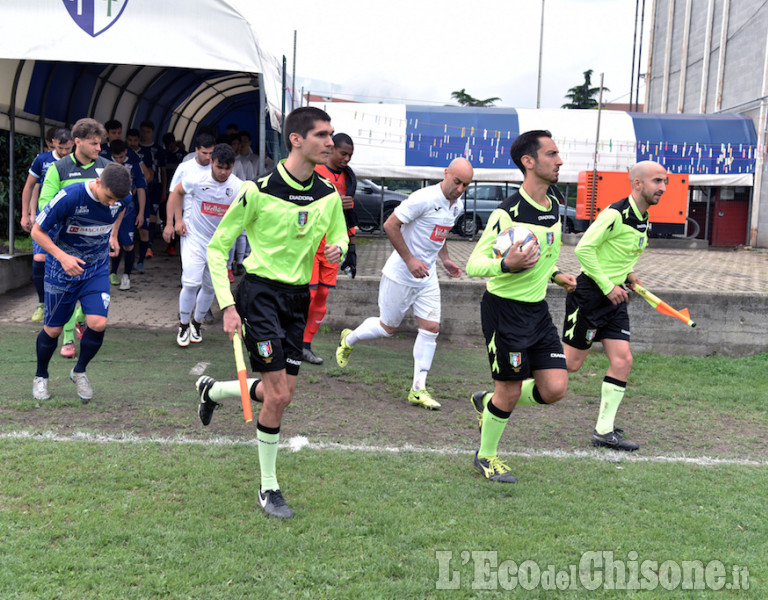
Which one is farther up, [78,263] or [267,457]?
[78,263]

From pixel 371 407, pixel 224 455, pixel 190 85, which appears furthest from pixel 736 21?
pixel 224 455

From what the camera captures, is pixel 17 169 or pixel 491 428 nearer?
pixel 491 428

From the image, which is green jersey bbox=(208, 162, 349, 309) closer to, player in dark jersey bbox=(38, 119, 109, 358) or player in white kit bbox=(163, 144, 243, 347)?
player in dark jersey bbox=(38, 119, 109, 358)

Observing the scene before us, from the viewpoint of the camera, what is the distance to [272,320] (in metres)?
3.97

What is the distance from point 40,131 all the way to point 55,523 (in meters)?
9.53

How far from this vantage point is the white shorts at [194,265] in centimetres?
782

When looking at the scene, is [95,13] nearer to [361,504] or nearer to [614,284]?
[614,284]

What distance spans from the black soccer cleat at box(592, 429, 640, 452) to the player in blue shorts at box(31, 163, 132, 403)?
155 inches

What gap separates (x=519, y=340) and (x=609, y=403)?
57.9 inches

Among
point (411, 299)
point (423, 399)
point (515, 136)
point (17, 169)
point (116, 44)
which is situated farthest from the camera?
point (515, 136)

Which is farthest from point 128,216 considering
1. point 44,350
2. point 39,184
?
point 44,350

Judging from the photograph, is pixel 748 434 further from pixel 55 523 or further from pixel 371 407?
pixel 55 523

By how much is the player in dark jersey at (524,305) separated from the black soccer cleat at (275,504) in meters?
1.37

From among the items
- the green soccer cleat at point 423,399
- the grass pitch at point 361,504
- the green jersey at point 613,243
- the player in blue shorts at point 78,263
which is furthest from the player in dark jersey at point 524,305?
the player in blue shorts at point 78,263
